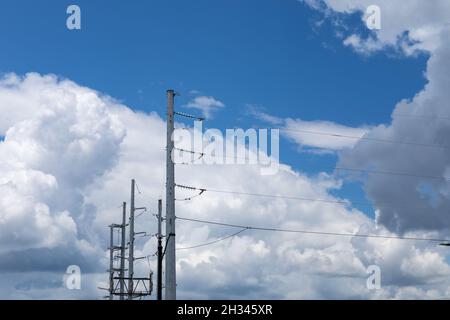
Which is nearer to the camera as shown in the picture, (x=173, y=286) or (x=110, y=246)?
(x=173, y=286)

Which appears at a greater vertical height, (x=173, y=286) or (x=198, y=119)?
(x=198, y=119)

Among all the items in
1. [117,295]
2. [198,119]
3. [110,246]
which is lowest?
[117,295]

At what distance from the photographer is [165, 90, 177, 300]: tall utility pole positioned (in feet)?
146

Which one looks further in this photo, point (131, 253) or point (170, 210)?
point (131, 253)

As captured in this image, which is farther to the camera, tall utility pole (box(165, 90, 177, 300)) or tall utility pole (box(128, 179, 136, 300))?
tall utility pole (box(128, 179, 136, 300))

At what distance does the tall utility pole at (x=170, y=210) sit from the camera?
4459 cm

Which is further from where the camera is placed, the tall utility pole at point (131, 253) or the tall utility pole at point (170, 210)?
the tall utility pole at point (131, 253)

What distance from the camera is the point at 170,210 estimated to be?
46188mm
